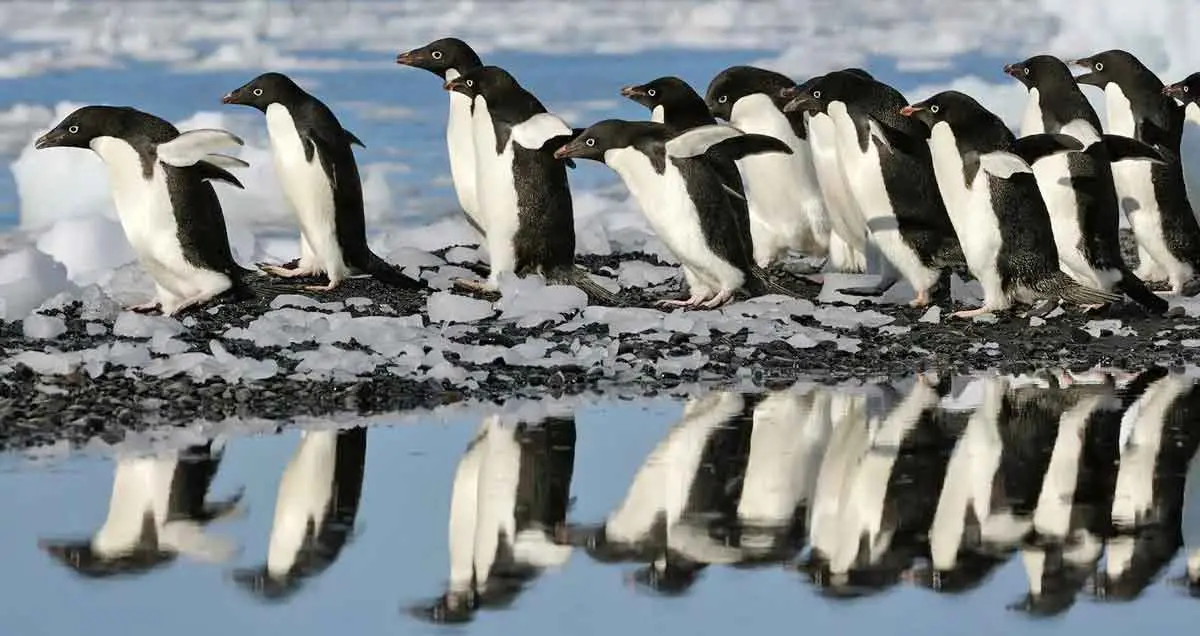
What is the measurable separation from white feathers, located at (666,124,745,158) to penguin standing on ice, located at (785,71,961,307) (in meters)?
0.89

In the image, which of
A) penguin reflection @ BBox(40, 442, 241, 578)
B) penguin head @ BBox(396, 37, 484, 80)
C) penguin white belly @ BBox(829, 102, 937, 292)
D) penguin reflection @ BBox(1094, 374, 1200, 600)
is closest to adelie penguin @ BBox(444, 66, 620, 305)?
penguin head @ BBox(396, 37, 484, 80)

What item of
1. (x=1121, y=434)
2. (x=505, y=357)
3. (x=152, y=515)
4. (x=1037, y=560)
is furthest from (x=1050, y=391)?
(x=152, y=515)

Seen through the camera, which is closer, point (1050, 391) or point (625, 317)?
Result: point (1050, 391)

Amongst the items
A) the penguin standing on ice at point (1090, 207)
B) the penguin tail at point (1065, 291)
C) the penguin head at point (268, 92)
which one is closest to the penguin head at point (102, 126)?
the penguin head at point (268, 92)

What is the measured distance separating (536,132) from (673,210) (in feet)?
2.92

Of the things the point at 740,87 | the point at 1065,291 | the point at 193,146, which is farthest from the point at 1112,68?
the point at 193,146

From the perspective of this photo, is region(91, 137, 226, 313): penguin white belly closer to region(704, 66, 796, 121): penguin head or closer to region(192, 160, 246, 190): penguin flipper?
region(192, 160, 246, 190): penguin flipper

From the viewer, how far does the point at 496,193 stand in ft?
34.1

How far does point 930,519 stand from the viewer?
200 inches

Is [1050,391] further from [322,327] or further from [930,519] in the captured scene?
[322,327]

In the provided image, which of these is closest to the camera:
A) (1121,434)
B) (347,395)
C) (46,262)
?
(1121,434)

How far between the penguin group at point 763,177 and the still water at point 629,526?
2803 mm

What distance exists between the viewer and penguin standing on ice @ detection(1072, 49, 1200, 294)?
10.8 metres

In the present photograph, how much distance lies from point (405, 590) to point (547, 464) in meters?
1.47
